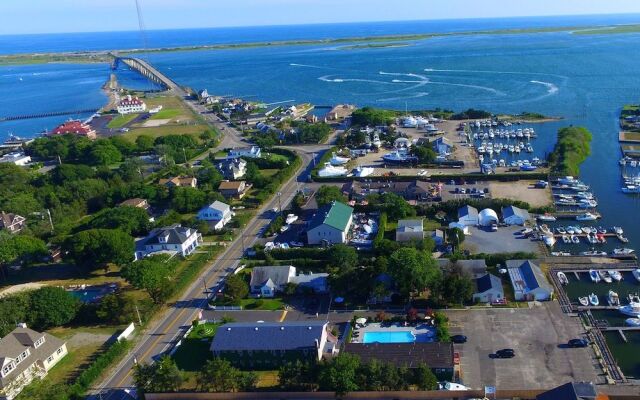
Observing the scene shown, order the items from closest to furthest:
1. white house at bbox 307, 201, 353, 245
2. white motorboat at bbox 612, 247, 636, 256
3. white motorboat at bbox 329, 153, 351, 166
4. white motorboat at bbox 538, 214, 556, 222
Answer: white motorboat at bbox 612, 247, 636, 256 → white house at bbox 307, 201, 353, 245 → white motorboat at bbox 538, 214, 556, 222 → white motorboat at bbox 329, 153, 351, 166

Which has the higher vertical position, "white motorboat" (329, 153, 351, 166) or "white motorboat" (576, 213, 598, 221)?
"white motorboat" (329, 153, 351, 166)

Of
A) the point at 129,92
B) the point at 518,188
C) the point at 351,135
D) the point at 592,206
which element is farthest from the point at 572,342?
the point at 129,92

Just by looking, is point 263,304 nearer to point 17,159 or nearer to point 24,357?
point 24,357

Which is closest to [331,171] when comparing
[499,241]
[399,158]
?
[399,158]

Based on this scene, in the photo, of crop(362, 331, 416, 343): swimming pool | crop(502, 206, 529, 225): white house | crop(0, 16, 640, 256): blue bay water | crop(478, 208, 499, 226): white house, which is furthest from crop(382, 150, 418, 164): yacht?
crop(362, 331, 416, 343): swimming pool

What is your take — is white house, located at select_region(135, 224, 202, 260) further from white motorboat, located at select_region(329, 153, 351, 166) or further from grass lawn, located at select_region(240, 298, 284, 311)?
white motorboat, located at select_region(329, 153, 351, 166)

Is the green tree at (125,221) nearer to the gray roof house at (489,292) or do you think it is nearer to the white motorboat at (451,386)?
the gray roof house at (489,292)

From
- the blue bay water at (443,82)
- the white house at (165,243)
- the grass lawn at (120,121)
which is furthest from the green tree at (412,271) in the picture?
A: the grass lawn at (120,121)
